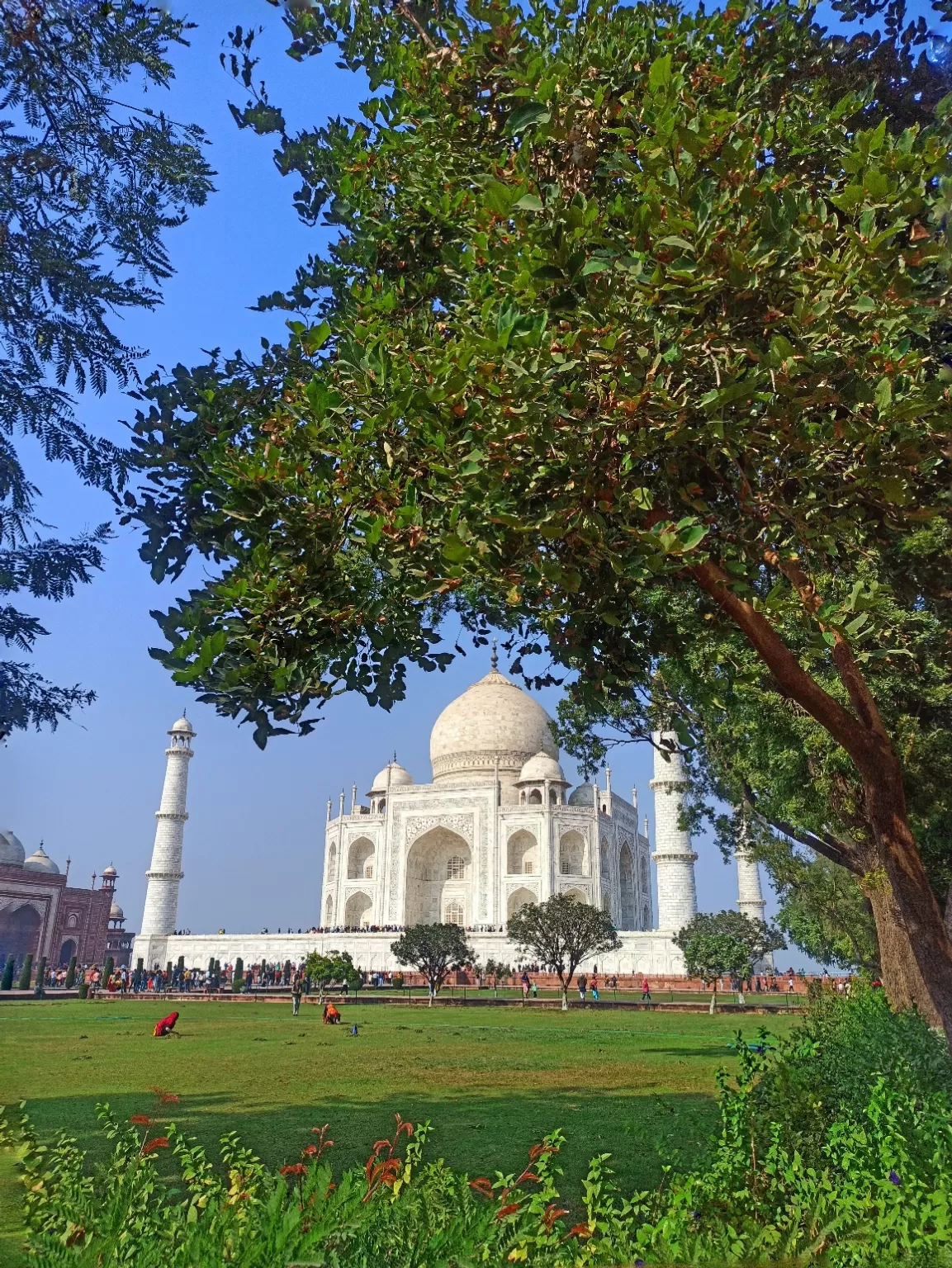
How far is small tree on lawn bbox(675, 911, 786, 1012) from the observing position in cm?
2748

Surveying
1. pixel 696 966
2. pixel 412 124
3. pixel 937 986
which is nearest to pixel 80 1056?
pixel 937 986

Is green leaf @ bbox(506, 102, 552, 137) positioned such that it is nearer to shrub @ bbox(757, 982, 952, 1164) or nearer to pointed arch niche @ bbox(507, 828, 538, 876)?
shrub @ bbox(757, 982, 952, 1164)

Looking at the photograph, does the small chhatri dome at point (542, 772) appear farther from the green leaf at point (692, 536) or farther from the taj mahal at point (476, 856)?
the green leaf at point (692, 536)

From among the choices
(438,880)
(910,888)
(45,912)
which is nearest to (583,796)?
(438,880)

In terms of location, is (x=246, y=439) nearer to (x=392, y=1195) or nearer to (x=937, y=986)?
(x=392, y=1195)

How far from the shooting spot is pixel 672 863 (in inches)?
1730

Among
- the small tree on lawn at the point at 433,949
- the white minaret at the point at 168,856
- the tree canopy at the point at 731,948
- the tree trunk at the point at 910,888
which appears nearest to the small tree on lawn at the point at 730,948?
the tree canopy at the point at 731,948

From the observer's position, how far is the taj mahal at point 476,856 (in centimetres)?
4391

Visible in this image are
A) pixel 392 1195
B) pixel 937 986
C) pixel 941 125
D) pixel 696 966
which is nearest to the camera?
pixel 392 1195

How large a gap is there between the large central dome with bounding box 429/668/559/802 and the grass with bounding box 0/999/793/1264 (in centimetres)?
3250

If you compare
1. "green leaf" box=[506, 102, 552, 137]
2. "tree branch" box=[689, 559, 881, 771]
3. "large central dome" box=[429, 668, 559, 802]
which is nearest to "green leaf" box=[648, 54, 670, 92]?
"green leaf" box=[506, 102, 552, 137]

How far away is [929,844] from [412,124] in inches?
443

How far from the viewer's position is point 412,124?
5.95 m

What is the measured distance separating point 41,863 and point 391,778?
21.6 meters
